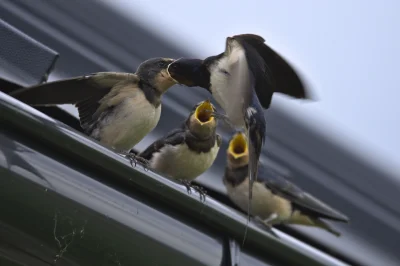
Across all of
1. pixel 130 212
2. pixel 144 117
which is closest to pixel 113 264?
pixel 130 212

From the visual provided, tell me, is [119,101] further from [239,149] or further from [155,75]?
[239,149]

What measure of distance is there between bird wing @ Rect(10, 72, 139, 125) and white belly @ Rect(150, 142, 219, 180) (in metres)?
0.30

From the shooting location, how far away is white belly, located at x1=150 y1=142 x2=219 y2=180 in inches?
91.2

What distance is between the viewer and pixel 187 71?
1808 mm

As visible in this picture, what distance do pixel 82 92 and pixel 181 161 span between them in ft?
1.73

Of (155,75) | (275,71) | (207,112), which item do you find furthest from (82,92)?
(207,112)

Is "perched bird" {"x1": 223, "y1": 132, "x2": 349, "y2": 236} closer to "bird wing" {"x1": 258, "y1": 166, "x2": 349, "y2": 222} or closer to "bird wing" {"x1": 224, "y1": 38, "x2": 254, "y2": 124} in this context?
"bird wing" {"x1": 258, "y1": 166, "x2": 349, "y2": 222}

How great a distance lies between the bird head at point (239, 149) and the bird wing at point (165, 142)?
12.9 inches

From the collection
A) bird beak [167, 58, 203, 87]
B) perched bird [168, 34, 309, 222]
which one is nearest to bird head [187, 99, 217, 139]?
bird beak [167, 58, 203, 87]

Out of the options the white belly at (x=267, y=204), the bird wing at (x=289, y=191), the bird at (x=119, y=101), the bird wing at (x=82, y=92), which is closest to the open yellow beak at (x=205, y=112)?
the bird at (x=119, y=101)

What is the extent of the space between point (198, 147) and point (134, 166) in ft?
3.44

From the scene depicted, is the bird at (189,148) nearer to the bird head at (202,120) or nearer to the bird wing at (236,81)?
the bird head at (202,120)

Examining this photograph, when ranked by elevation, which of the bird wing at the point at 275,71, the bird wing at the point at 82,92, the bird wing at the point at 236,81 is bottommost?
the bird wing at the point at 82,92

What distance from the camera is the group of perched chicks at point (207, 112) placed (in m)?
1.63
